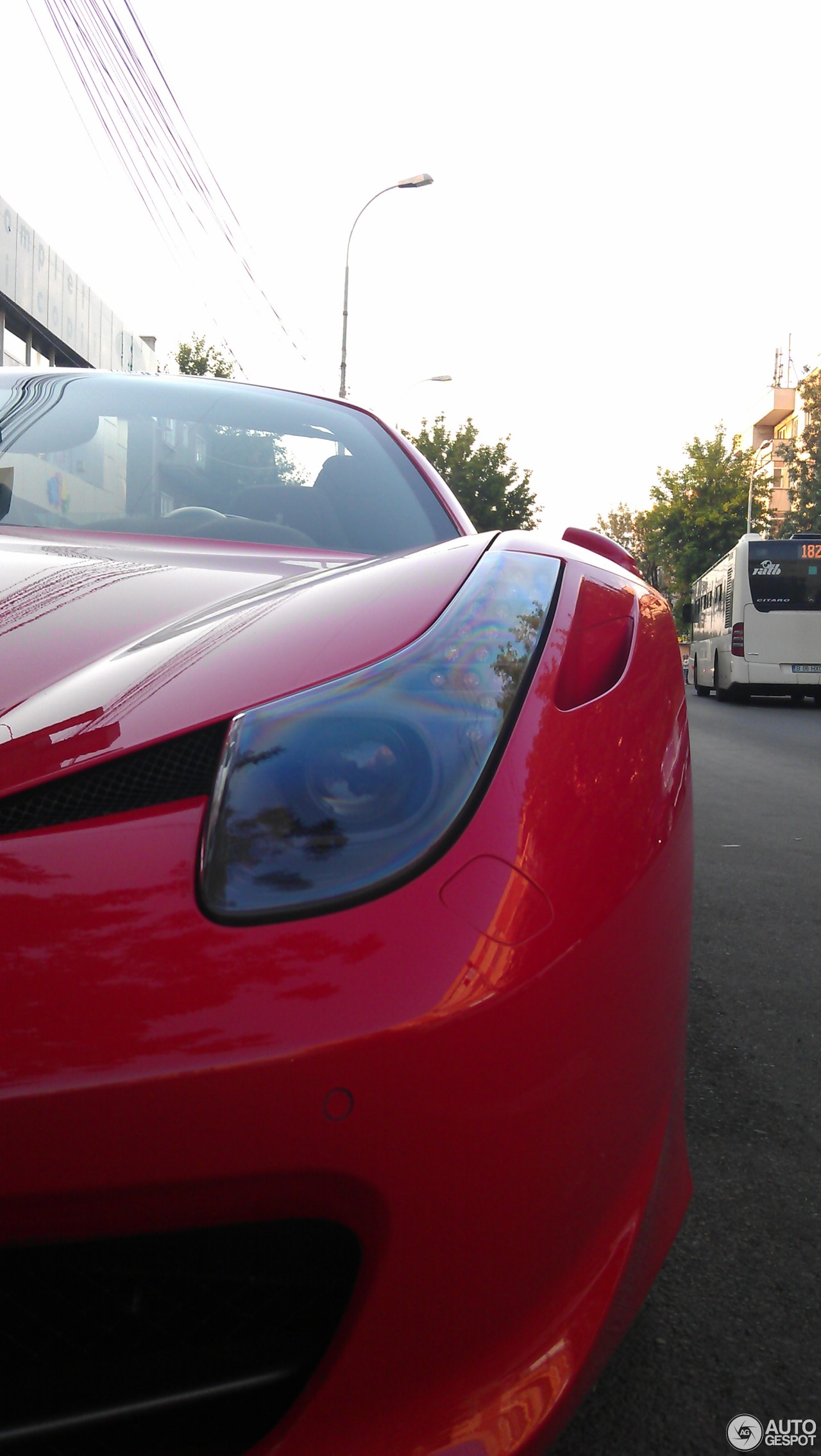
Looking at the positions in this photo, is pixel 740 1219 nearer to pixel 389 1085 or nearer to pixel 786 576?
pixel 389 1085

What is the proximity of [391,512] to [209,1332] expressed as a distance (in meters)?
1.66

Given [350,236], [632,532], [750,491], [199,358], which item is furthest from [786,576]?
[632,532]

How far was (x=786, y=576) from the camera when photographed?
20531mm

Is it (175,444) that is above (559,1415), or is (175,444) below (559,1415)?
above

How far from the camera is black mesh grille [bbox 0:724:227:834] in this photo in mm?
937

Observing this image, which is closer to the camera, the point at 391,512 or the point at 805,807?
the point at 391,512

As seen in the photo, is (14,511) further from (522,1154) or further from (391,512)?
(522,1154)

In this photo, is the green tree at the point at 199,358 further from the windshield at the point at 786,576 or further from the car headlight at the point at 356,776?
the car headlight at the point at 356,776

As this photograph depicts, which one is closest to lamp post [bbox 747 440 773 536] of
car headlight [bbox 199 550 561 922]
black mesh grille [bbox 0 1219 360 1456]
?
car headlight [bbox 199 550 561 922]

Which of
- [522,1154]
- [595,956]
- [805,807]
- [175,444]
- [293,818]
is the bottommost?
[805,807]

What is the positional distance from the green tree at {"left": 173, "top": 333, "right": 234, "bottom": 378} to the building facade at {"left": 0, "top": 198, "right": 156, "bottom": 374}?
548 centimetres

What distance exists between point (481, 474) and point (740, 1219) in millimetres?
41678

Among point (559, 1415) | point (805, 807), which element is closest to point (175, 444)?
point (559, 1415)

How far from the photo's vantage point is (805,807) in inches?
250
